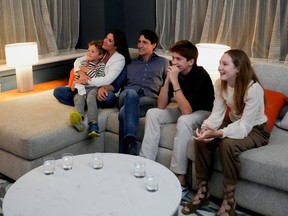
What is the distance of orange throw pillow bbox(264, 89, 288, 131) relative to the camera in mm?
2625

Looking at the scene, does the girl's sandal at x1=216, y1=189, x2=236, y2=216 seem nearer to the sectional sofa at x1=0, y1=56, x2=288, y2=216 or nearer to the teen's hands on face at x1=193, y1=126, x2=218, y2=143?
the sectional sofa at x1=0, y1=56, x2=288, y2=216

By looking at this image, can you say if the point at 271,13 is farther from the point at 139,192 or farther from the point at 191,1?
the point at 139,192

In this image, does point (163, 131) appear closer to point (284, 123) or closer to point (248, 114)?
point (248, 114)

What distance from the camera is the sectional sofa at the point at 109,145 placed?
2.24 meters

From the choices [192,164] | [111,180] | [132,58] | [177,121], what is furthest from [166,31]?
[111,180]

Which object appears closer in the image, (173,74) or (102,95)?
(173,74)

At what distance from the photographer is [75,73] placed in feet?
11.2

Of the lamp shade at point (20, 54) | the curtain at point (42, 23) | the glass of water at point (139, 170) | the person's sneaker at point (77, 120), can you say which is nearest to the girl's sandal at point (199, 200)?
the glass of water at point (139, 170)

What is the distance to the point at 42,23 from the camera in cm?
418

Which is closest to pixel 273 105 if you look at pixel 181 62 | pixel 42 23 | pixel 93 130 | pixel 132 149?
pixel 181 62

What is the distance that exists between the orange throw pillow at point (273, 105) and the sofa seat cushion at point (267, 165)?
275 mm

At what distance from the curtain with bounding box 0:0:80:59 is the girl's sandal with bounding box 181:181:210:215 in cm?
248

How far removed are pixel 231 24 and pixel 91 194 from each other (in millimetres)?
2334

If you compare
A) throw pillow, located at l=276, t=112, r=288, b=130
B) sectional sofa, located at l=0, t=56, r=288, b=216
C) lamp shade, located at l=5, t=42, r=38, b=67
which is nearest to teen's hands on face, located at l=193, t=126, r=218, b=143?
sectional sofa, located at l=0, t=56, r=288, b=216
